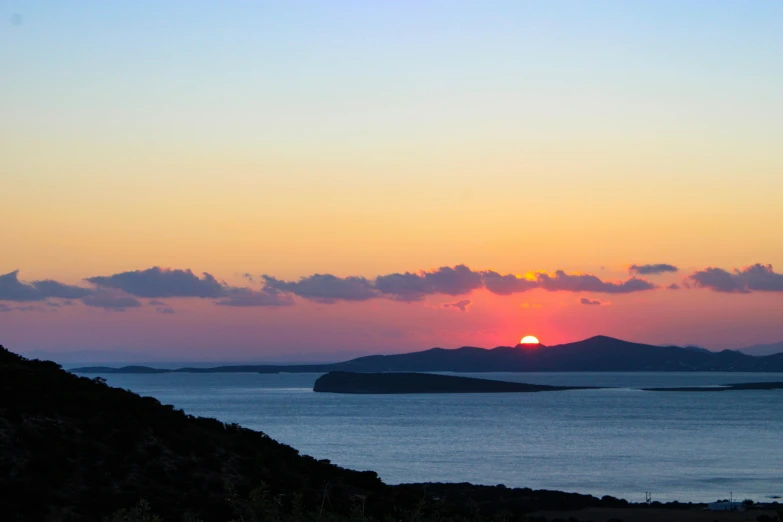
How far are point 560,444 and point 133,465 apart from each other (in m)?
80.2

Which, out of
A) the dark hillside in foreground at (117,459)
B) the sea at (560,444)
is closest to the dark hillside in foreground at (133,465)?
the dark hillside in foreground at (117,459)

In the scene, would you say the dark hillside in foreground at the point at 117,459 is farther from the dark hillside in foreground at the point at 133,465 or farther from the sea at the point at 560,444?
the sea at the point at 560,444

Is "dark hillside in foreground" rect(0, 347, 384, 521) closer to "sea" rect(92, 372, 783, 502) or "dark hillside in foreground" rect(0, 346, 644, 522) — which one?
"dark hillside in foreground" rect(0, 346, 644, 522)

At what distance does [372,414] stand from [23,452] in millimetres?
134300

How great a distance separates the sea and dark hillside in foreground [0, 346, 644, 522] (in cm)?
3591

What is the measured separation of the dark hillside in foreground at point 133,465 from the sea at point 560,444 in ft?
118

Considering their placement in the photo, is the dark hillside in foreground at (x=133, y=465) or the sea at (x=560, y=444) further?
the sea at (x=560, y=444)

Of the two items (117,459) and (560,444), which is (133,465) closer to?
(117,459)

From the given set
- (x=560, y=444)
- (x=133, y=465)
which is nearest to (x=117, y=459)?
(x=133, y=465)

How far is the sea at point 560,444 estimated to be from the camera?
70.6m

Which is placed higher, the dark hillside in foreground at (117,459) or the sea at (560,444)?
the dark hillside in foreground at (117,459)

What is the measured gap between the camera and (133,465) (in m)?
27.7

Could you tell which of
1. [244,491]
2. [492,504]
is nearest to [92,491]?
[244,491]

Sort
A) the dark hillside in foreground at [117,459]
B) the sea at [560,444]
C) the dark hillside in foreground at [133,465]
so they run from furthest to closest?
the sea at [560,444]
the dark hillside in foreground at [117,459]
the dark hillside in foreground at [133,465]
